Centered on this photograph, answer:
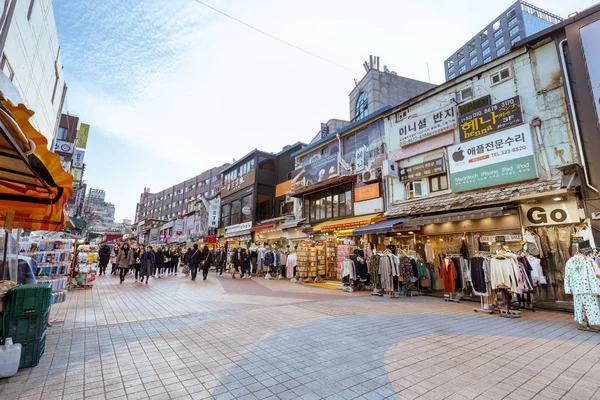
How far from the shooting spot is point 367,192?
15.7 m

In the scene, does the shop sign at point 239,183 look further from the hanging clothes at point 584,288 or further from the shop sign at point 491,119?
the hanging clothes at point 584,288

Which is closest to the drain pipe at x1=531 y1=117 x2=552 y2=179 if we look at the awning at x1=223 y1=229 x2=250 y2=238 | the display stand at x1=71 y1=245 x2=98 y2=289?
the display stand at x1=71 y1=245 x2=98 y2=289

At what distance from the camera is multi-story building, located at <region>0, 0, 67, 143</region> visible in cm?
843

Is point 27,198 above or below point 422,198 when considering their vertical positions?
below

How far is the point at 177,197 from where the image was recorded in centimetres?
5819

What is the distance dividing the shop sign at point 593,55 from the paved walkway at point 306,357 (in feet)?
23.1

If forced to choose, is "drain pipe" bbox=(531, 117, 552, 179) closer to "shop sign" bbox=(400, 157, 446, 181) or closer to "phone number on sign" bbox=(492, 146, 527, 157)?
"phone number on sign" bbox=(492, 146, 527, 157)

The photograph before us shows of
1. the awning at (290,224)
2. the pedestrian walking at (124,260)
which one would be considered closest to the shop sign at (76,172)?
the pedestrian walking at (124,260)

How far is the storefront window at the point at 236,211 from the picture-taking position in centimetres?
2955

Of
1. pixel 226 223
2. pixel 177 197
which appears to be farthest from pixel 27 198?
pixel 177 197

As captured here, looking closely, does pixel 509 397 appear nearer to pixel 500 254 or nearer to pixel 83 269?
pixel 500 254

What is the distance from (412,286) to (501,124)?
7.55 metres

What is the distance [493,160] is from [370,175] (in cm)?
609

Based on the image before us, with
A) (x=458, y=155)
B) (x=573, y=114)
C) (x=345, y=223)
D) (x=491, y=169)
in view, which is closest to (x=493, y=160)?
(x=491, y=169)
